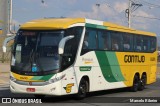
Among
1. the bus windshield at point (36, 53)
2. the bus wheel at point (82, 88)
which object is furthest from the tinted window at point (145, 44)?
the bus windshield at point (36, 53)

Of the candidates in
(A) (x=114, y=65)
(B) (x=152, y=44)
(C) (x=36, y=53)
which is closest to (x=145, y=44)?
(B) (x=152, y=44)

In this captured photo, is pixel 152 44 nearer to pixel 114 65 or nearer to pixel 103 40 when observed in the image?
pixel 114 65

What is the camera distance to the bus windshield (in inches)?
596

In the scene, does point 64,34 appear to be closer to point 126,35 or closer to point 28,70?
point 28,70

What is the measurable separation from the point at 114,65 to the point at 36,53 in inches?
207

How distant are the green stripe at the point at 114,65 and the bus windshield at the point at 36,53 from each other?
4031 mm

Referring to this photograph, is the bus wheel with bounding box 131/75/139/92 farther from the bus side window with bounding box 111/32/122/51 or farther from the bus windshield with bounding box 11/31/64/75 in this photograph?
the bus windshield with bounding box 11/31/64/75

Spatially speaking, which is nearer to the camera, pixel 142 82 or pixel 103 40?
pixel 103 40

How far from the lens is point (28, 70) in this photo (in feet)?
49.8

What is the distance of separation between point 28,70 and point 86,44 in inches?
111

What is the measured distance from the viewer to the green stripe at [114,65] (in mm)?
19034

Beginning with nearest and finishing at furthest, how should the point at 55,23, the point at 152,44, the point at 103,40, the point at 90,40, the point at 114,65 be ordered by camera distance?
the point at 55,23 < the point at 90,40 < the point at 103,40 < the point at 114,65 < the point at 152,44

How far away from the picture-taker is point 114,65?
64.0ft

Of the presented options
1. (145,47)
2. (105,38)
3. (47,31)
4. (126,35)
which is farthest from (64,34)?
(145,47)
